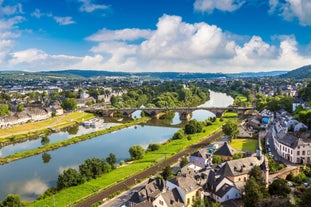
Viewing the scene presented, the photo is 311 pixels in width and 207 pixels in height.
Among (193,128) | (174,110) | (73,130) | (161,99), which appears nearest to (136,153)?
(193,128)

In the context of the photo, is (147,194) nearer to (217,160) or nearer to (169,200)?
(169,200)

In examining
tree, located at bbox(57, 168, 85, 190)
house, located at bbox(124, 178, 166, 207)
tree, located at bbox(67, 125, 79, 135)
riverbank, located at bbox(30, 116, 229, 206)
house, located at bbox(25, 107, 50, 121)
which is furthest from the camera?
house, located at bbox(25, 107, 50, 121)

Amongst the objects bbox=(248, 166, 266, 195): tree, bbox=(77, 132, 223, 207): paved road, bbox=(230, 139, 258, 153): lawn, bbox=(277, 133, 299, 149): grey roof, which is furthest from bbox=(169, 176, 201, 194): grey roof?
bbox=(230, 139, 258, 153): lawn

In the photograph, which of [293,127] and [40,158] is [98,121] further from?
[293,127]

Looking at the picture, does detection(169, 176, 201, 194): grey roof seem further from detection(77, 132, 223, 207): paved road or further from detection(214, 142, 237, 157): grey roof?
detection(214, 142, 237, 157): grey roof

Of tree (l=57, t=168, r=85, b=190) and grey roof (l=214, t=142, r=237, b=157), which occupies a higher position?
grey roof (l=214, t=142, r=237, b=157)

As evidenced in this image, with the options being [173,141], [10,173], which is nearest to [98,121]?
[173,141]
